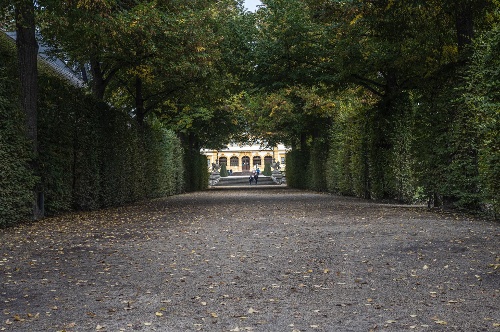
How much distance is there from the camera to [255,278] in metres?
6.50

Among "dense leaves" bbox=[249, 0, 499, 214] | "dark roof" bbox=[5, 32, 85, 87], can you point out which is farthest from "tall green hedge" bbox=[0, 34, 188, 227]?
"dense leaves" bbox=[249, 0, 499, 214]

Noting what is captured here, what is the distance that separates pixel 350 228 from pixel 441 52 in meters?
7.49

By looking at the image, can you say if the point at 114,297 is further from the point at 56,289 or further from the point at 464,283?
the point at 464,283

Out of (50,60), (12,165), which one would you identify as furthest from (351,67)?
(50,60)

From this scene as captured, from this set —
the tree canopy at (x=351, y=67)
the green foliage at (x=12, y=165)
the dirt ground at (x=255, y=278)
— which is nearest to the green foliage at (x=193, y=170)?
the tree canopy at (x=351, y=67)

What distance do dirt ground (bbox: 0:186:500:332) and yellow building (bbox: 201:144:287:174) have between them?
10451 centimetres

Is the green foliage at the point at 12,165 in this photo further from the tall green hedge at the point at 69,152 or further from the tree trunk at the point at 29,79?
the tree trunk at the point at 29,79

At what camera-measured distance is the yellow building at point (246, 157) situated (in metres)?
116

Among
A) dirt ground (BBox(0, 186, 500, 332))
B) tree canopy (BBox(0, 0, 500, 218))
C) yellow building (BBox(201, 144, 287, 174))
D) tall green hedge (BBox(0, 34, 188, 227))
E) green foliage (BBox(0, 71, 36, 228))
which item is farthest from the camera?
yellow building (BBox(201, 144, 287, 174))

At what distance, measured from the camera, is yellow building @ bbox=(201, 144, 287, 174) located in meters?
116

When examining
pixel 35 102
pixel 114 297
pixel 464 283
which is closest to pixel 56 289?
pixel 114 297

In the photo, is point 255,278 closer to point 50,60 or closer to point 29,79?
point 29,79

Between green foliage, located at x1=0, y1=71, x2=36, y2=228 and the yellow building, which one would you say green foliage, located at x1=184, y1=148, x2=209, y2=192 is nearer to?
green foliage, located at x1=0, y1=71, x2=36, y2=228

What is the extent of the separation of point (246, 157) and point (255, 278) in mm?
111361
